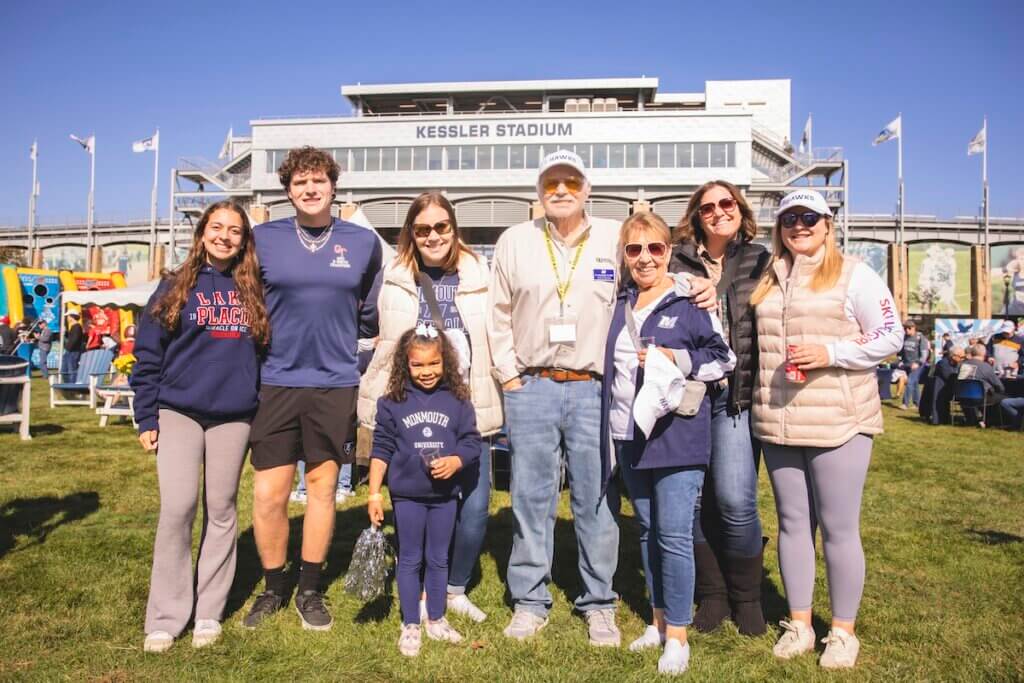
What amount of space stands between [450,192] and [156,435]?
53.8 m

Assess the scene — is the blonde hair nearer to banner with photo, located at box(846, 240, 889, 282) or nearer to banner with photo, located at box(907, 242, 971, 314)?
banner with photo, located at box(846, 240, 889, 282)

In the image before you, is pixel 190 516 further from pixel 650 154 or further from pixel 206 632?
pixel 650 154

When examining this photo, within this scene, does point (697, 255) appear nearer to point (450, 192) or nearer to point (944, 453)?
point (944, 453)

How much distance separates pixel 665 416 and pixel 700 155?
53.7 metres

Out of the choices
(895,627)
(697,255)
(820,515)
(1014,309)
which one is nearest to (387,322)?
(697,255)

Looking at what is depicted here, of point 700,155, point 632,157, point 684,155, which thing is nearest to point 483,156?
point 632,157

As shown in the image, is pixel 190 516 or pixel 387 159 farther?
pixel 387 159

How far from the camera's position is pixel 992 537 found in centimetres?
585

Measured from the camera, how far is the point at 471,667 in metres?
3.29

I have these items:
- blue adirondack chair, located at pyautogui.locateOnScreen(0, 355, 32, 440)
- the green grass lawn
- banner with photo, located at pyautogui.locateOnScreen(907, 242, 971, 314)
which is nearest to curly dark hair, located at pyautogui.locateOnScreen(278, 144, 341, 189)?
the green grass lawn

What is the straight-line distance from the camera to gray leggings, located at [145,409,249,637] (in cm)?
345

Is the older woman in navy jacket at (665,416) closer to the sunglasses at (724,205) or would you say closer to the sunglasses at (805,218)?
the sunglasses at (724,205)

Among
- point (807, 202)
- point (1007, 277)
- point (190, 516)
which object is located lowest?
point (190, 516)

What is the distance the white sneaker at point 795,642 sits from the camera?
3.41 meters
